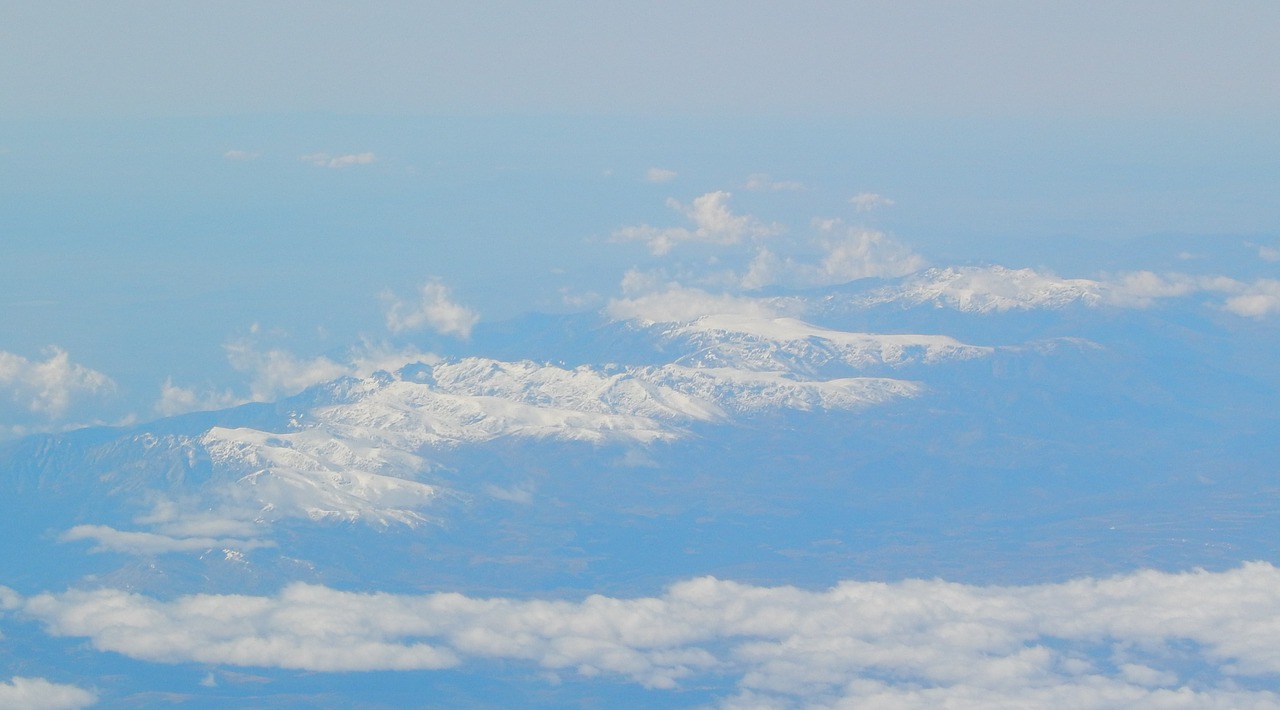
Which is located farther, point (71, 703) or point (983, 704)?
point (71, 703)

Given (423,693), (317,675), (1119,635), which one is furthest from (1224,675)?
(317,675)

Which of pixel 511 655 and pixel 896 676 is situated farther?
pixel 511 655

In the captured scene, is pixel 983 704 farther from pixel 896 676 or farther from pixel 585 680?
pixel 585 680

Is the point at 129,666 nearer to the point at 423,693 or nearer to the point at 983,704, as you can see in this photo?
the point at 423,693

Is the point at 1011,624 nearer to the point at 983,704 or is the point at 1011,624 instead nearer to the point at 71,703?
the point at 983,704

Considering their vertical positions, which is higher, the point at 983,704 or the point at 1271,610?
the point at 1271,610

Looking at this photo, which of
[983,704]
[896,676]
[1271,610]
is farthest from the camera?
[1271,610]

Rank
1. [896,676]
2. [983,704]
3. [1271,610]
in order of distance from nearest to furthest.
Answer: [983,704]
[896,676]
[1271,610]

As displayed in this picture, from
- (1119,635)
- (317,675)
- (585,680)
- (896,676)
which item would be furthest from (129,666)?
(1119,635)

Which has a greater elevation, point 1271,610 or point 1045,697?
point 1271,610
